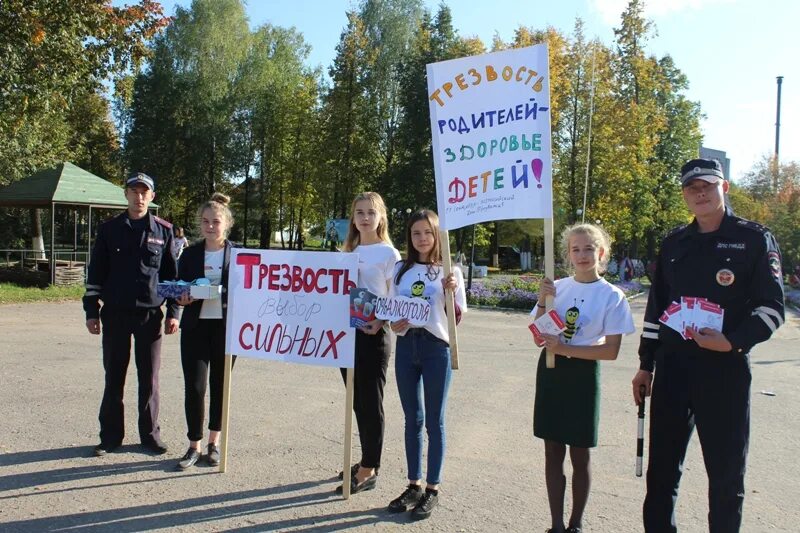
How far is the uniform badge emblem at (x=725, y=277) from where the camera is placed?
310 centimetres

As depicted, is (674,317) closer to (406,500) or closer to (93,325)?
(406,500)

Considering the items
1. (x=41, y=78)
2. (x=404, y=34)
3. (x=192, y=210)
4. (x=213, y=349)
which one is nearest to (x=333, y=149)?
(x=404, y=34)

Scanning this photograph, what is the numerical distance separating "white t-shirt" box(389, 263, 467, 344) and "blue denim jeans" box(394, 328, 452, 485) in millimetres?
74

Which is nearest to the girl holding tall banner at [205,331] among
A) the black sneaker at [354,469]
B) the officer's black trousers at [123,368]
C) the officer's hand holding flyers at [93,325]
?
the officer's black trousers at [123,368]

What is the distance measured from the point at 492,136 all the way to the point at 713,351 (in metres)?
1.86

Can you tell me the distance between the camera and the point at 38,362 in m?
8.29

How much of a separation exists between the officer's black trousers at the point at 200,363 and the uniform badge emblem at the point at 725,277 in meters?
3.46

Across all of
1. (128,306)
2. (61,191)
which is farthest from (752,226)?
(61,191)

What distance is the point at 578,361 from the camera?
3492mm

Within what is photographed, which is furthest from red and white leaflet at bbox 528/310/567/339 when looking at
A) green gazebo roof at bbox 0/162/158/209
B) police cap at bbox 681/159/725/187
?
green gazebo roof at bbox 0/162/158/209

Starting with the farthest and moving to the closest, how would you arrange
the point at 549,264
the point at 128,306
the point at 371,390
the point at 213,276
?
the point at 128,306
the point at 213,276
the point at 371,390
the point at 549,264

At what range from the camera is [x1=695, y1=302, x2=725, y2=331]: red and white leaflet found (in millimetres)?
3032

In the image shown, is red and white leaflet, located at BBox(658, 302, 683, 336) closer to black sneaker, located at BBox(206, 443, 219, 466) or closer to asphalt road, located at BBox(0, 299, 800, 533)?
asphalt road, located at BBox(0, 299, 800, 533)

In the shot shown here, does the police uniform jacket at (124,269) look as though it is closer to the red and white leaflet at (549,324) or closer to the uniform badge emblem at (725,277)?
the red and white leaflet at (549,324)
